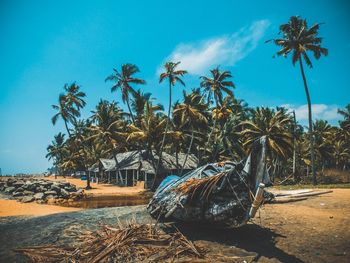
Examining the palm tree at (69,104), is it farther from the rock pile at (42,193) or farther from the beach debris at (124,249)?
the beach debris at (124,249)

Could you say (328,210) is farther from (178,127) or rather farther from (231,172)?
(178,127)

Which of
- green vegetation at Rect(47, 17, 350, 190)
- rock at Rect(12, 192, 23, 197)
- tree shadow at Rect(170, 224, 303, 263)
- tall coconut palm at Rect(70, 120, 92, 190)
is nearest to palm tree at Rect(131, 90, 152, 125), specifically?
green vegetation at Rect(47, 17, 350, 190)

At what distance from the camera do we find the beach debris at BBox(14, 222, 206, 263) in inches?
221

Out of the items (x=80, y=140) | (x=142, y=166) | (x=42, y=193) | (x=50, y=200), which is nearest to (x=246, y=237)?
(x=50, y=200)

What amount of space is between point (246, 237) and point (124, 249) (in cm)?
364

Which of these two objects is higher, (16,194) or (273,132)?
(273,132)

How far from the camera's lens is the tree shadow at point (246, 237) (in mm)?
5879

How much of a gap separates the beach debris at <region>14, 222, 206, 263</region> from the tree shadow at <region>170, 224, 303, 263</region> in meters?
0.68

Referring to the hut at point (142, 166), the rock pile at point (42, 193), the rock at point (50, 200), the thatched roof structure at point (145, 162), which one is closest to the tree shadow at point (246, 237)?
the rock at point (50, 200)

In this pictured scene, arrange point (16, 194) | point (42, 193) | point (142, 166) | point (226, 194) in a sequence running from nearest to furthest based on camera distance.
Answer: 1. point (226, 194)
2. point (42, 193)
3. point (16, 194)
4. point (142, 166)

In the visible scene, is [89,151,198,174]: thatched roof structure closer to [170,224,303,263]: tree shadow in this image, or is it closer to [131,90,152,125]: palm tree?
[131,90,152,125]: palm tree

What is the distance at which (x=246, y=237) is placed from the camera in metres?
7.03

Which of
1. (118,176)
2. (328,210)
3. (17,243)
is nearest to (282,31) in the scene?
(328,210)

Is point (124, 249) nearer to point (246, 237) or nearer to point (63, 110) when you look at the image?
point (246, 237)
